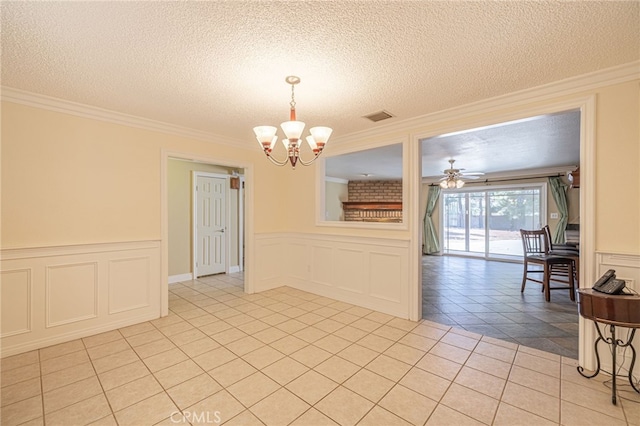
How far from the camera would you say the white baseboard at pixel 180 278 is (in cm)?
509

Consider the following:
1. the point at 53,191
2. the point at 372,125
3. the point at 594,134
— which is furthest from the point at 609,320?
the point at 53,191

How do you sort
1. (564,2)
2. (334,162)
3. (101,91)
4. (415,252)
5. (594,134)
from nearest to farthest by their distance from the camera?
(564,2) → (594,134) → (101,91) → (415,252) → (334,162)

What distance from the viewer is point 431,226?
866 cm

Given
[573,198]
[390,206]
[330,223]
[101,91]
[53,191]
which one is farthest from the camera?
[390,206]

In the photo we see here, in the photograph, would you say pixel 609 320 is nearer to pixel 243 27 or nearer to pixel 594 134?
pixel 594 134

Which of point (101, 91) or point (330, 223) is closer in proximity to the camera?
point (101, 91)

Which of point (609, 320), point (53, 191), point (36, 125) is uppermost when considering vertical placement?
point (36, 125)

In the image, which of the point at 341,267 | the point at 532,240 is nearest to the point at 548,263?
the point at 532,240

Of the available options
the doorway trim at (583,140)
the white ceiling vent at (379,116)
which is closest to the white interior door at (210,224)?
the white ceiling vent at (379,116)

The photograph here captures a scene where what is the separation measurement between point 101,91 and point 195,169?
2.86 m

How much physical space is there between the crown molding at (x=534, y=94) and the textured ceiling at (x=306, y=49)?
9 cm

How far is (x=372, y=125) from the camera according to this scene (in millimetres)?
3545

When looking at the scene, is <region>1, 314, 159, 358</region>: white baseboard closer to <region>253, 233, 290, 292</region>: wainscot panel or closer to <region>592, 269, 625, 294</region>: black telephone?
<region>253, 233, 290, 292</region>: wainscot panel

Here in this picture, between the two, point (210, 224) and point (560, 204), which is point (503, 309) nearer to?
point (560, 204)
